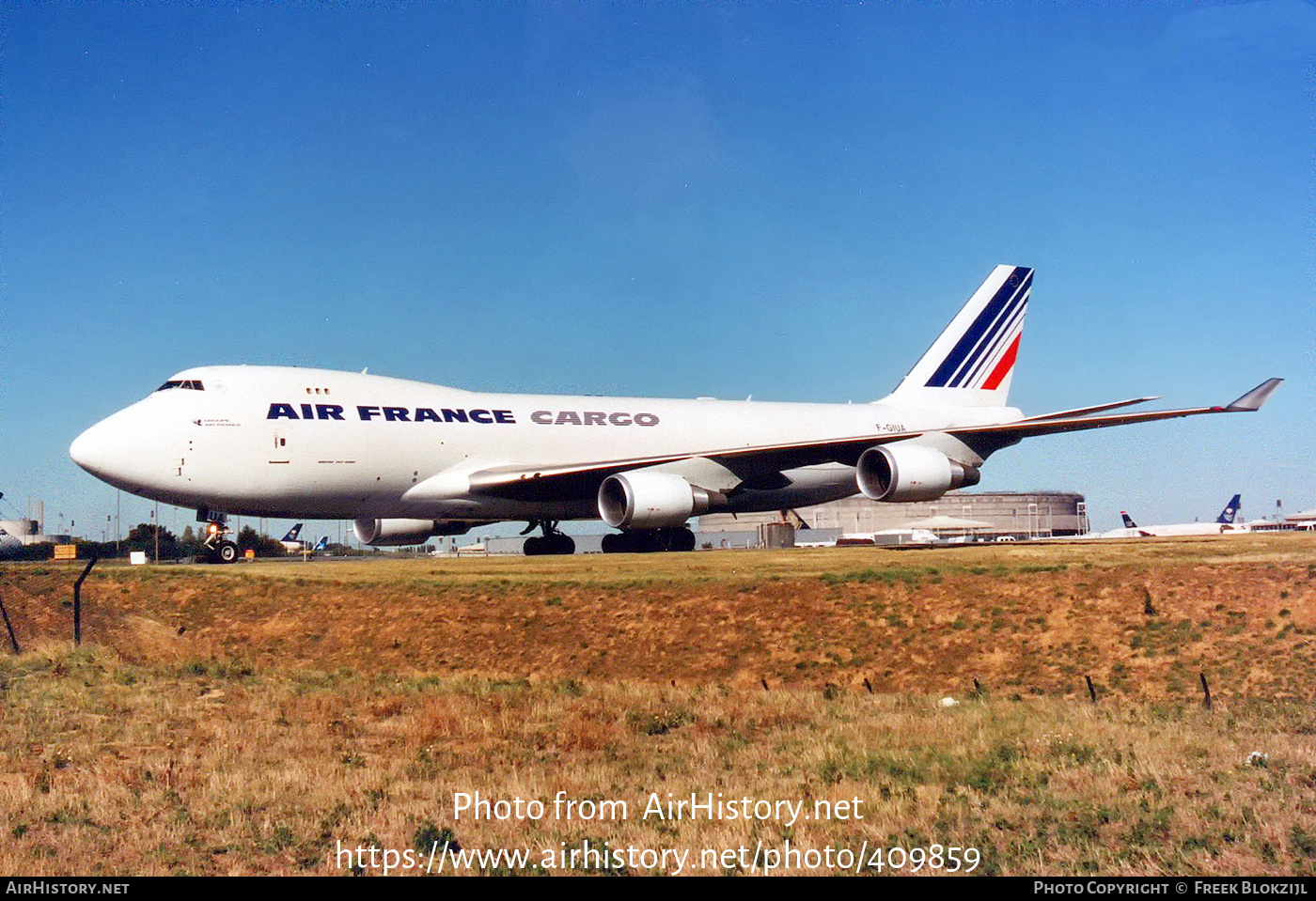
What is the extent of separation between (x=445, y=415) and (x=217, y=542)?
678 cm

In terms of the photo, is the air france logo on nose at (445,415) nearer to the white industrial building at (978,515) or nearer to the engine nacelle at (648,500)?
the engine nacelle at (648,500)

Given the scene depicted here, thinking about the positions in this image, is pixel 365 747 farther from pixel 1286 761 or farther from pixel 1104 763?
pixel 1286 761

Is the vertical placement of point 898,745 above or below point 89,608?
below

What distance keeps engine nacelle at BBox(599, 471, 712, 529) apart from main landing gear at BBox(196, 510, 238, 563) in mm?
9624

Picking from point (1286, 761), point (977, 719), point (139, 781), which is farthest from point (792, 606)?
point (139, 781)

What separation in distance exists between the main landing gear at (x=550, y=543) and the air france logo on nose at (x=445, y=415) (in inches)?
144

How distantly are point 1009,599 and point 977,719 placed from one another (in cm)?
671

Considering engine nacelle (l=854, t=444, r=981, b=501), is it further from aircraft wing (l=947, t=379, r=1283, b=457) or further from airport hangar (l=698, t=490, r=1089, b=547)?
airport hangar (l=698, t=490, r=1089, b=547)

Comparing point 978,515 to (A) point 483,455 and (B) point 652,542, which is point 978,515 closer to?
(B) point 652,542

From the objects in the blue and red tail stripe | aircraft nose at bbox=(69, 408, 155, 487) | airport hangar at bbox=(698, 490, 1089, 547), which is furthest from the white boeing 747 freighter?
airport hangar at bbox=(698, 490, 1089, 547)

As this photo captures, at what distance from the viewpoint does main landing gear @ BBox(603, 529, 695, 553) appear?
102 feet

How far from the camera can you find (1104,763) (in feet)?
30.5

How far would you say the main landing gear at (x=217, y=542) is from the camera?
26.4 metres

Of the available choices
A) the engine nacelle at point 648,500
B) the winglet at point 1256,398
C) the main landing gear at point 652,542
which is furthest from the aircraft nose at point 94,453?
the winglet at point 1256,398
